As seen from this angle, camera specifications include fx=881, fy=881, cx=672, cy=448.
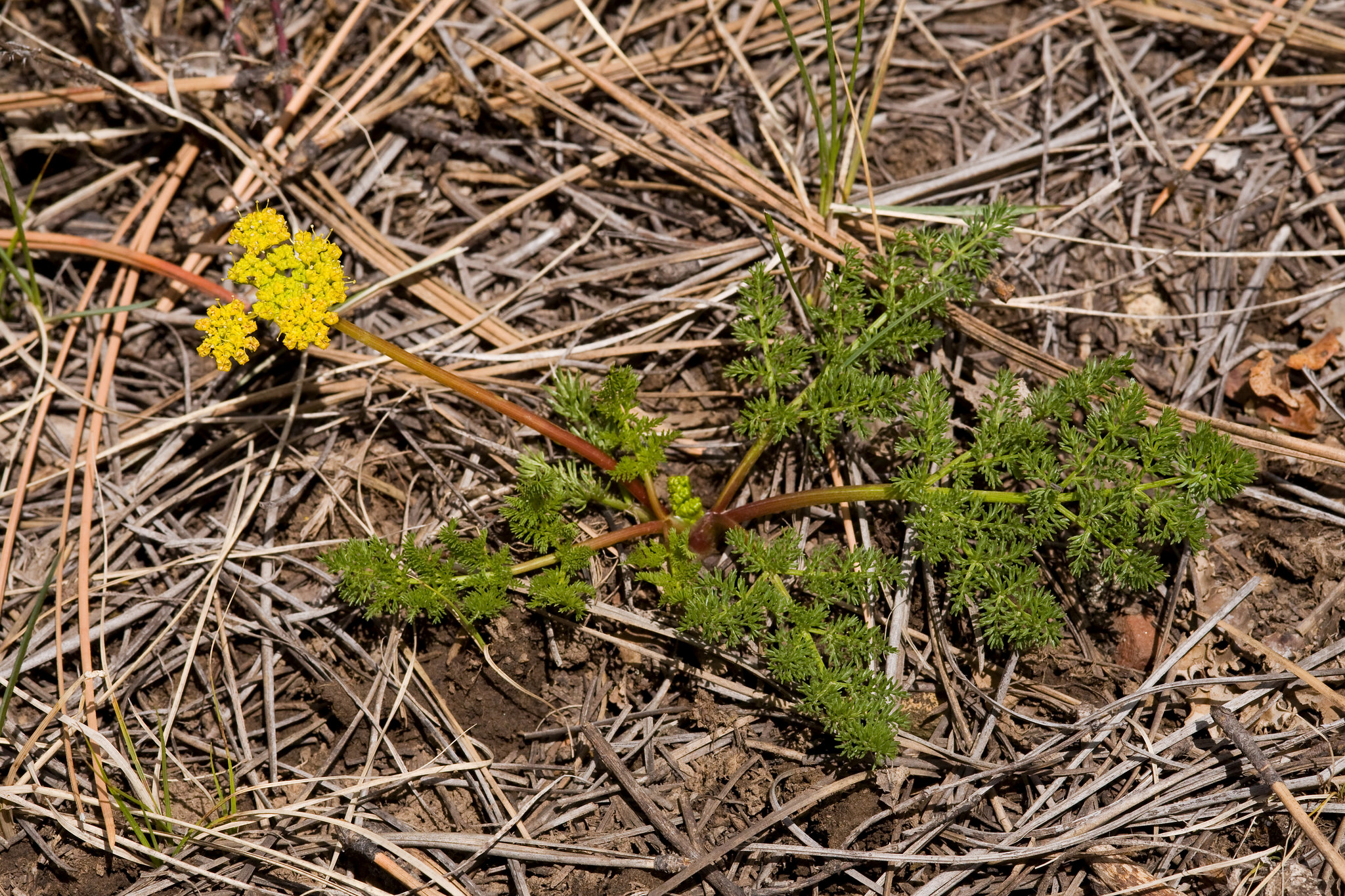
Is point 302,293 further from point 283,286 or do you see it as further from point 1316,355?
point 1316,355

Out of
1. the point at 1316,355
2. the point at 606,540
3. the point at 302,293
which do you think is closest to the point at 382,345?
the point at 302,293

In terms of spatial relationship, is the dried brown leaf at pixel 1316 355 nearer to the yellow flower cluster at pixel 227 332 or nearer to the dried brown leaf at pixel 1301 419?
the dried brown leaf at pixel 1301 419

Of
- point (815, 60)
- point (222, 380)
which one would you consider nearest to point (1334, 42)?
point (815, 60)

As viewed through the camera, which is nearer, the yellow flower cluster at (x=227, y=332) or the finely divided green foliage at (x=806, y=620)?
the yellow flower cluster at (x=227, y=332)

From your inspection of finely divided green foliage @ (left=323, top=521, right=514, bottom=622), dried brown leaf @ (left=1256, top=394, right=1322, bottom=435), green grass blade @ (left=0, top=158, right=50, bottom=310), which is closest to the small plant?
finely divided green foliage @ (left=323, top=521, right=514, bottom=622)

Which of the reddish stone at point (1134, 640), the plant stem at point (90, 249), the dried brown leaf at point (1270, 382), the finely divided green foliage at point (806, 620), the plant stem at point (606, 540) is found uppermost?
the plant stem at point (90, 249)

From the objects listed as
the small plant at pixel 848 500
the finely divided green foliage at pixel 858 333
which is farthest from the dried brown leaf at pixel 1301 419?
the finely divided green foliage at pixel 858 333
